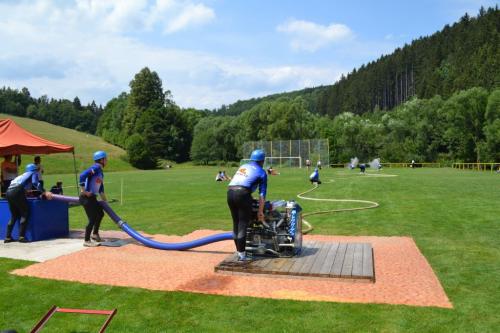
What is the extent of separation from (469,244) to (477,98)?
219 ft

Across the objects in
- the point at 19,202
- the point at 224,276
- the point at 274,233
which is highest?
the point at 19,202

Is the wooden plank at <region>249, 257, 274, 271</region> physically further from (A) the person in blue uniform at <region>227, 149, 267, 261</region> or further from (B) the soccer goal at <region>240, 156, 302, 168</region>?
(B) the soccer goal at <region>240, 156, 302, 168</region>

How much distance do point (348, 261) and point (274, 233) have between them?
133 cm

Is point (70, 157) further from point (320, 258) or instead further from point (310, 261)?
point (310, 261)

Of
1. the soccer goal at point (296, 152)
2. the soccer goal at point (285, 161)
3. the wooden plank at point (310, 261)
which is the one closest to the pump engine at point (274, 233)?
the wooden plank at point (310, 261)

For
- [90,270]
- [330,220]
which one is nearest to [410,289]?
[90,270]

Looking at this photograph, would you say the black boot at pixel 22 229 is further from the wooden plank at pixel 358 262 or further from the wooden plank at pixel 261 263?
the wooden plank at pixel 358 262

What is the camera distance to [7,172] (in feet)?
46.4

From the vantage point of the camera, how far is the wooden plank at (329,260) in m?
7.11

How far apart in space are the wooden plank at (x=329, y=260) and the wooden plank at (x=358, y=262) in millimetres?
359

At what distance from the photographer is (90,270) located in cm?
771

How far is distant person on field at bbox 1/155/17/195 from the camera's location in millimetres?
14016

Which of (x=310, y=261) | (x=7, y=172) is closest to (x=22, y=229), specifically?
(x=7, y=172)

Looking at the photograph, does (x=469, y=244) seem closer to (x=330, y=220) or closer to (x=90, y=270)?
(x=330, y=220)
